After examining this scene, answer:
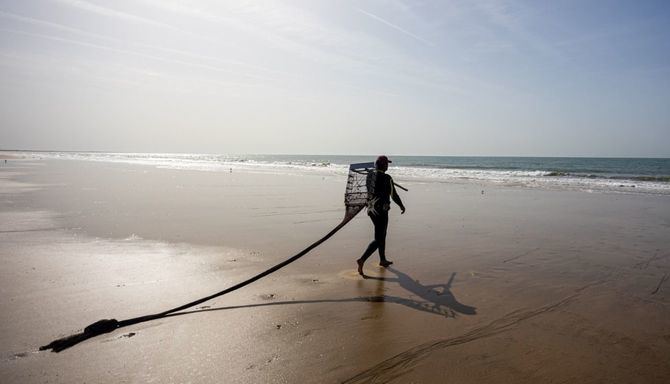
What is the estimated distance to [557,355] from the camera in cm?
356

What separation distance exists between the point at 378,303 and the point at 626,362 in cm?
254

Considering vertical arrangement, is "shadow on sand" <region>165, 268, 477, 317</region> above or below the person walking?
below

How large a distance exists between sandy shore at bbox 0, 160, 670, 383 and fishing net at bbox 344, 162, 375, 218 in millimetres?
1063

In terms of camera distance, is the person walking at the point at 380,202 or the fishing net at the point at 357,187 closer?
the person walking at the point at 380,202

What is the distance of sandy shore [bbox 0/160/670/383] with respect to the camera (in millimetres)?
3346

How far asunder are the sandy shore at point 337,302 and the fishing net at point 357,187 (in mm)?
1063

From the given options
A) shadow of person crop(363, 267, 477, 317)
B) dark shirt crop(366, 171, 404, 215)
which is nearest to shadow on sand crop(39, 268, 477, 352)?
shadow of person crop(363, 267, 477, 317)

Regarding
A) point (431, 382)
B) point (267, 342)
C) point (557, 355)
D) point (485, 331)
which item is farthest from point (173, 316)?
point (557, 355)

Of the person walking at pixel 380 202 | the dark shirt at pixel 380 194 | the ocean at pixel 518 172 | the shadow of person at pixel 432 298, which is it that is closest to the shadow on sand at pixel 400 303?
the shadow of person at pixel 432 298

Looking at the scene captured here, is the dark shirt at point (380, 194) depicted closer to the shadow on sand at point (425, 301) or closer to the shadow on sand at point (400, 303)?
the shadow on sand at point (400, 303)

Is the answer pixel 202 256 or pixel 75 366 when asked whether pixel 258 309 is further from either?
pixel 202 256

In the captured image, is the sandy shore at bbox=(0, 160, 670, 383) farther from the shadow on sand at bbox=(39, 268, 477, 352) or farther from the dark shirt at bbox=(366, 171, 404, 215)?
the dark shirt at bbox=(366, 171, 404, 215)

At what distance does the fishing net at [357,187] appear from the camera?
648cm

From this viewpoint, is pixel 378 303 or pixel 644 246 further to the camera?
pixel 644 246
